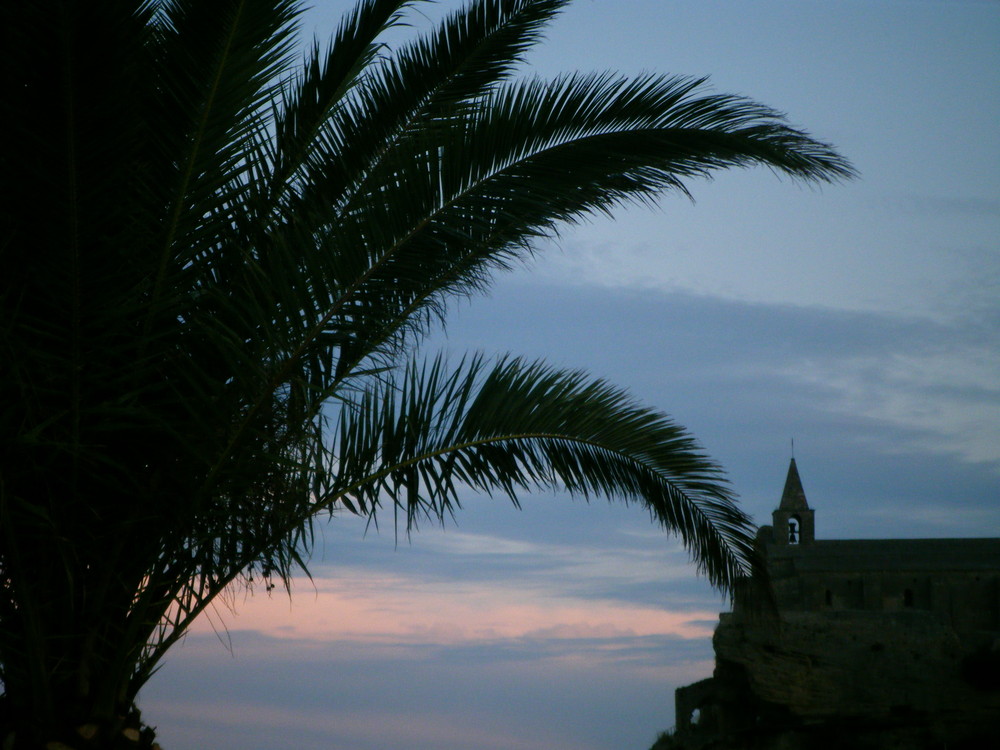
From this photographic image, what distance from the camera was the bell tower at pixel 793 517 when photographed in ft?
165

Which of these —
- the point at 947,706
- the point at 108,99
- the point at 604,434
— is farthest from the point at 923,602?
the point at 108,99

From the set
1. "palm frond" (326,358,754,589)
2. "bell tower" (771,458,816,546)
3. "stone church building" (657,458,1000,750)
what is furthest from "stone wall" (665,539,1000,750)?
"palm frond" (326,358,754,589)

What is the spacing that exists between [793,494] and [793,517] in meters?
1.34

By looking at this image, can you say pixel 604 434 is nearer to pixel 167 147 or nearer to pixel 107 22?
pixel 167 147

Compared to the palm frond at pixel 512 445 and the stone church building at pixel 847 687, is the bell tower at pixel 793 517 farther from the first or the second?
the palm frond at pixel 512 445

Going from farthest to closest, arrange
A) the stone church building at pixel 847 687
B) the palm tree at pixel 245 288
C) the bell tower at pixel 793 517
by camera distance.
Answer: the bell tower at pixel 793 517, the stone church building at pixel 847 687, the palm tree at pixel 245 288

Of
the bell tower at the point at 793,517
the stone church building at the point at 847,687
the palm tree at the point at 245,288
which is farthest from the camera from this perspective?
the bell tower at the point at 793,517

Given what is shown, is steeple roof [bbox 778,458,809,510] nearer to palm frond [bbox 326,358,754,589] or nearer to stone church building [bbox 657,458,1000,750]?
stone church building [bbox 657,458,1000,750]

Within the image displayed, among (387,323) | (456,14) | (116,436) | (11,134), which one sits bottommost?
(116,436)

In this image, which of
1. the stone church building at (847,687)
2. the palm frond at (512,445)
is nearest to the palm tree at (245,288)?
the palm frond at (512,445)

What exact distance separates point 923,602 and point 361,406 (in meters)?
42.8

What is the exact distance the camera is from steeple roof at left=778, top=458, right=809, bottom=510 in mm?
51188

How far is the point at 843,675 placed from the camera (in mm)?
33656

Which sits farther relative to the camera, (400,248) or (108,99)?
(400,248)
